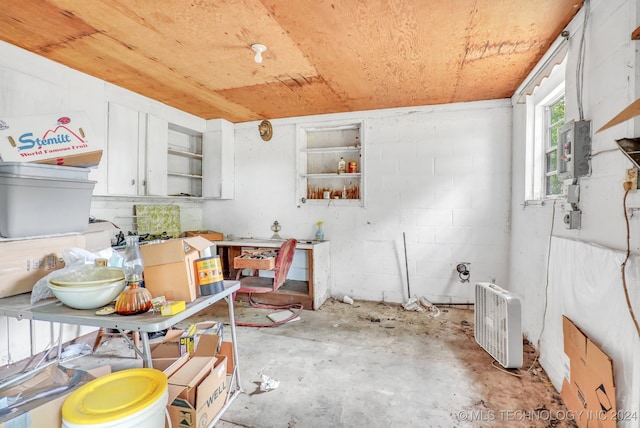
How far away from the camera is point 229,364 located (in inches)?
83.4

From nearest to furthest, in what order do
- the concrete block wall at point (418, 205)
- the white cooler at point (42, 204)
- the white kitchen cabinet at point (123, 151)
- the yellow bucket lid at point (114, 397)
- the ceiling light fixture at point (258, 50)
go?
the yellow bucket lid at point (114, 397), the white cooler at point (42, 204), the ceiling light fixture at point (258, 50), the white kitchen cabinet at point (123, 151), the concrete block wall at point (418, 205)

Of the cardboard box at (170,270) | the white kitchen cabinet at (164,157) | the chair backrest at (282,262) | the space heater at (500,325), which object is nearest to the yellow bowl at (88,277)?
the cardboard box at (170,270)

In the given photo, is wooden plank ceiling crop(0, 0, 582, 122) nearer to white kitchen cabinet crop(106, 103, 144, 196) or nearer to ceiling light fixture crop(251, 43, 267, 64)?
ceiling light fixture crop(251, 43, 267, 64)

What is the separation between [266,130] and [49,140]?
2721 mm

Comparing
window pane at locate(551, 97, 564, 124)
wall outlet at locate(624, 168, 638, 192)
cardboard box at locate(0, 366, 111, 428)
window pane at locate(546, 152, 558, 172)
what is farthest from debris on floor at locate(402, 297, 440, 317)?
cardboard box at locate(0, 366, 111, 428)

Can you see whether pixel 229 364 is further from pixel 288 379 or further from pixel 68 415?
pixel 68 415

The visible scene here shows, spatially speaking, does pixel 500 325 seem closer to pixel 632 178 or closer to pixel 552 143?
pixel 632 178

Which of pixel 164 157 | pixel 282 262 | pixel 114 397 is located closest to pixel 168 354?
pixel 114 397

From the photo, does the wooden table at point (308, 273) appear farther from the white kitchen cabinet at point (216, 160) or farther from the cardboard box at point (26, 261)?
the cardboard box at point (26, 261)

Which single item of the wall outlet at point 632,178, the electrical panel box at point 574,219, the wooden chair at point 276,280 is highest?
the wall outlet at point 632,178

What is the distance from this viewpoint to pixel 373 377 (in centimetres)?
225

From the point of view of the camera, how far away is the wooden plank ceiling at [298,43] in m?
1.95

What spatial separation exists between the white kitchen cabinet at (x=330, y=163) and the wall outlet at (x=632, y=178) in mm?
2807

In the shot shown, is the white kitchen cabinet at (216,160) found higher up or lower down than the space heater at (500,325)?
higher up
